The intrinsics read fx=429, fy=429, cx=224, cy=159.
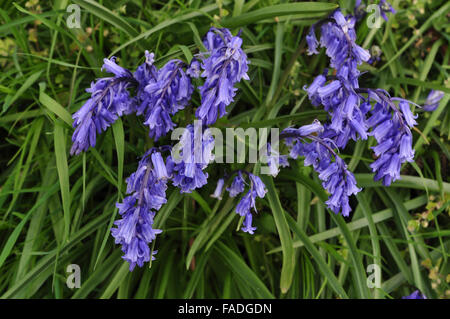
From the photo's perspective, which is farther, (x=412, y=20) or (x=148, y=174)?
(x=412, y=20)

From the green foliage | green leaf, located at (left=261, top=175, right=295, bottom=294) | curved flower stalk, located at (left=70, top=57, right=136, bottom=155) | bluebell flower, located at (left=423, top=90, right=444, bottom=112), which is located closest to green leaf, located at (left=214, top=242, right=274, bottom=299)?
the green foliage

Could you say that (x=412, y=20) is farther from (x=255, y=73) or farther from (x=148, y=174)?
(x=148, y=174)

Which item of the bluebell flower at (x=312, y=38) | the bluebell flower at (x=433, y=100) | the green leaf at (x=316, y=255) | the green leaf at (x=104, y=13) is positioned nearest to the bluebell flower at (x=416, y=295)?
the green leaf at (x=316, y=255)

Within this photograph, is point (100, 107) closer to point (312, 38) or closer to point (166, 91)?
point (166, 91)

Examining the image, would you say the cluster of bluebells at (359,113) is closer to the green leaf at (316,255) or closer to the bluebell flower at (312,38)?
the bluebell flower at (312,38)
